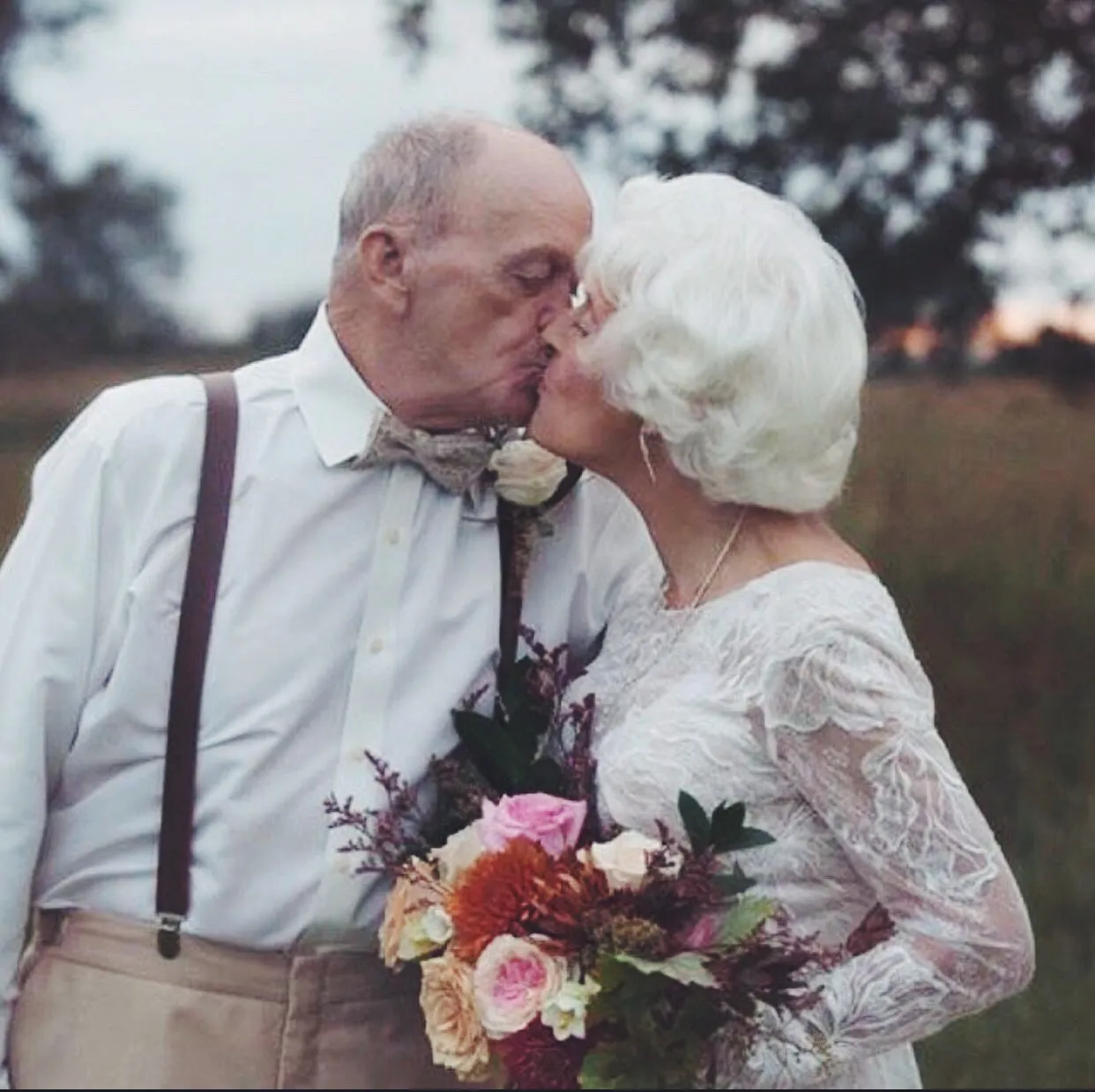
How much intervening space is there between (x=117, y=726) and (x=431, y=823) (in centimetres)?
45

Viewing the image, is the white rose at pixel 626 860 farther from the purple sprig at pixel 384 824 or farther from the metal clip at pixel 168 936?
the metal clip at pixel 168 936

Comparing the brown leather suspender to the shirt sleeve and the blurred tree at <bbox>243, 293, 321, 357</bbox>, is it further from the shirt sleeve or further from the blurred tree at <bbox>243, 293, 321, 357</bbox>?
the blurred tree at <bbox>243, 293, 321, 357</bbox>

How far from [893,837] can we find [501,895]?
0.51 meters

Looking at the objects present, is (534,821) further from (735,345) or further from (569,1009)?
(735,345)

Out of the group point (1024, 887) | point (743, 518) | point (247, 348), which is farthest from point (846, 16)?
point (743, 518)

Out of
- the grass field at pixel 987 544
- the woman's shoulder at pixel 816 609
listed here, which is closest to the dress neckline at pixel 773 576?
the woman's shoulder at pixel 816 609

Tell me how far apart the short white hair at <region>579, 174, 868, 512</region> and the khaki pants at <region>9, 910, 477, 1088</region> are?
2.84 ft

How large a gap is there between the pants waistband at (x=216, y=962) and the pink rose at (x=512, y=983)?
340mm

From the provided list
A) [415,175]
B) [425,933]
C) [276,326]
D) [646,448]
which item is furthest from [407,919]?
[276,326]

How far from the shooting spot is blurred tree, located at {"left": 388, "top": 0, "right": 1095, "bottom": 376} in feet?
30.7

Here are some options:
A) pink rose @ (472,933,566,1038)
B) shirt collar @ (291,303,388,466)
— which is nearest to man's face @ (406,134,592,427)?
shirt collar @ (291,303,388,466)

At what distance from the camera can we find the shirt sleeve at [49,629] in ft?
11.8

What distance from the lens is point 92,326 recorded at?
10.8 meters

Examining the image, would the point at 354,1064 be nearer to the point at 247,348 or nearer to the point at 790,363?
the point at 790,363
